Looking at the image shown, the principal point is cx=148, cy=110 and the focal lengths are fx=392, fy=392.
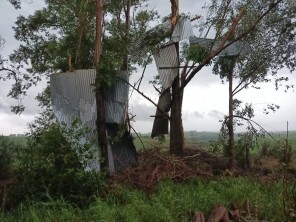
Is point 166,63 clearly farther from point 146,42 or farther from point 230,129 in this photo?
point 230,129

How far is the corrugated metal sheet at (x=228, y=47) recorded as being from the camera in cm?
1480

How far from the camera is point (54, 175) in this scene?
9070mm

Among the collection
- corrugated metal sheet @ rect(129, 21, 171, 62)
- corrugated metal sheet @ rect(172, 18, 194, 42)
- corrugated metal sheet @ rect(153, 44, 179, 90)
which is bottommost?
corrugated metal sheet @ rect(153, 44, 179, 90)

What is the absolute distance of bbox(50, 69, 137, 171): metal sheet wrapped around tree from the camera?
41.2 feet

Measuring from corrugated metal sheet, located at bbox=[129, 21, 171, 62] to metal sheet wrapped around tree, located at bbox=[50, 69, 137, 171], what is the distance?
6.12 feet

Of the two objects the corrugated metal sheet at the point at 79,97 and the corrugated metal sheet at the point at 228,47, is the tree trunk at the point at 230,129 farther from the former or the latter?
the corrugated metal sheet at the point at 79,97

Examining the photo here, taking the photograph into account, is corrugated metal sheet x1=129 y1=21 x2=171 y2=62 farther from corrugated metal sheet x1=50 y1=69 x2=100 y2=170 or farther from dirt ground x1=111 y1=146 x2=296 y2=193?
dirt ground x1=111 y1=146 x2=296 y2=193

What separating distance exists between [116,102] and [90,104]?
2.92 feet

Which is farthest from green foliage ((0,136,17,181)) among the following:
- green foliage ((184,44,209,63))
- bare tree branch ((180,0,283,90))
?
green foliage ((184,44,209,63))

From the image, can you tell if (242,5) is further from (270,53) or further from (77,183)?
(77,183)

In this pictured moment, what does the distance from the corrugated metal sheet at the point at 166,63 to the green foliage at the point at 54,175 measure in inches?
244

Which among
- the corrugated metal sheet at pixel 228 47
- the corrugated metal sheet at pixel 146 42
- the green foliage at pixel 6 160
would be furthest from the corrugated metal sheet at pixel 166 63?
the green foliage at pixel 6 160

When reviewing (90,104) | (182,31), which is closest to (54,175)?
(90,104)

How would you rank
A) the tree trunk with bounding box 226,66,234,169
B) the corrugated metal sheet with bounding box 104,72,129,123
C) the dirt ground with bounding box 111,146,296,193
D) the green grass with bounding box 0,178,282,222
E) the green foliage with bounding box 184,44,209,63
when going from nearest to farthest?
the green grass with bounding box 0,178,282,222 < the dirt ground with bounding box 111,146,296,193 < the corrugated metal sheet with bounding box 104,72,129,123 < the green foliage with bounding box 184,44,209,63 < the tree trunk with bounding box 226,66,234,169
